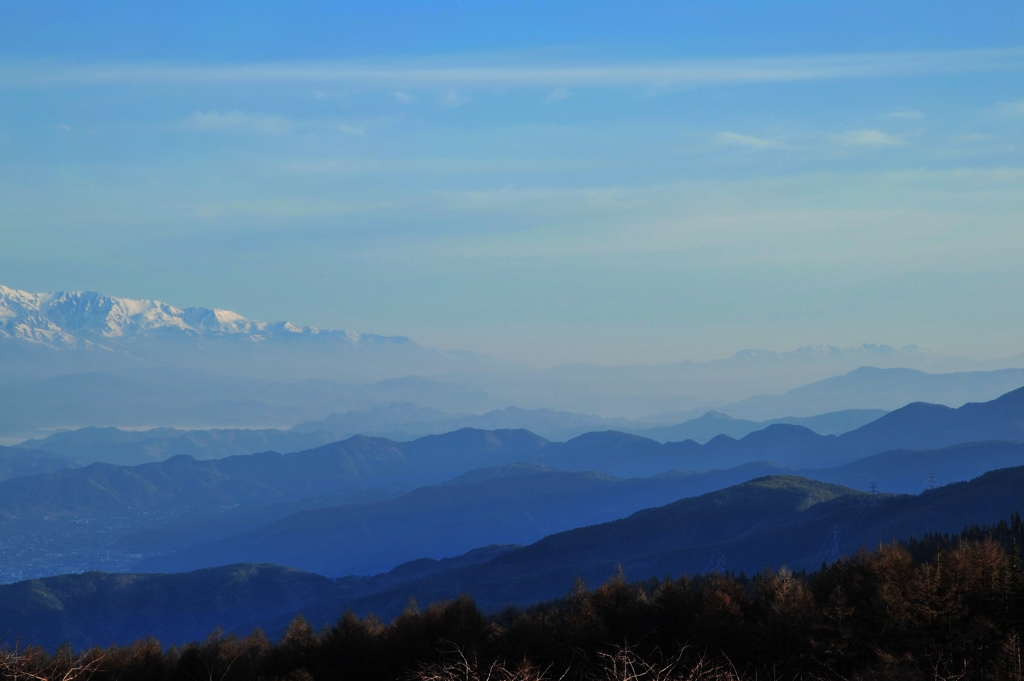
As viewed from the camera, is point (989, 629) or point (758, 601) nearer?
point (989, 629)

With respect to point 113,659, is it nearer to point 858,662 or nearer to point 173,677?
point 173,677

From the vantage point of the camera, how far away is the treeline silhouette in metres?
79.9

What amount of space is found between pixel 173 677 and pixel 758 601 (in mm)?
60177

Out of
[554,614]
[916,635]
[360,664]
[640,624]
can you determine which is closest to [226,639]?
[360,664]

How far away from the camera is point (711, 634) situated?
313 feet

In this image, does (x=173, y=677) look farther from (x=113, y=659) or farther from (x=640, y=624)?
(x=640, y=624)

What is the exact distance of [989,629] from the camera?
7762 centimetres

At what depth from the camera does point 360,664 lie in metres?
104

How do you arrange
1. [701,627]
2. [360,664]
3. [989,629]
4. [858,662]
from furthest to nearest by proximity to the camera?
[360,664] → [701,627] → [858,662] → [989,629]

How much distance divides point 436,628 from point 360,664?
9055 mm

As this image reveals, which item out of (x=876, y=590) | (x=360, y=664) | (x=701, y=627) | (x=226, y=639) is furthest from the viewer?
(x=226, y=639)

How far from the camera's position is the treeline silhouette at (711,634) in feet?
262

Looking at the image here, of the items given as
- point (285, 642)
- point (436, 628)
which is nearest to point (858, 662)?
→ point (436, 628)

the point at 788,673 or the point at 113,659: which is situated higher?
the point at 113,659
